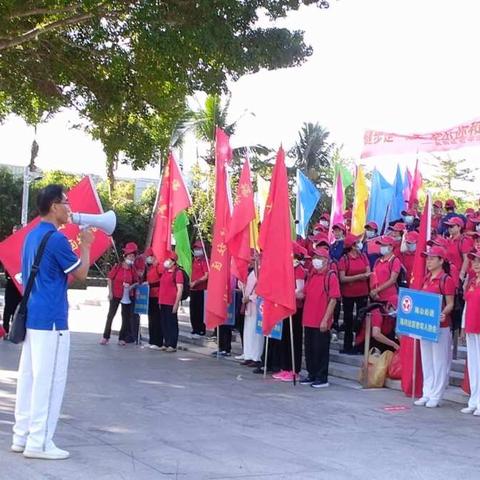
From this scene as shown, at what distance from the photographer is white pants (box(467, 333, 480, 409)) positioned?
865cm

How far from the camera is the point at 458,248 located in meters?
11.7

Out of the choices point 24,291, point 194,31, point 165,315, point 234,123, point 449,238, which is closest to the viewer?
point 24,291

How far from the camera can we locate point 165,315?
13969 millimetres

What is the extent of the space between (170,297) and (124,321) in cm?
181

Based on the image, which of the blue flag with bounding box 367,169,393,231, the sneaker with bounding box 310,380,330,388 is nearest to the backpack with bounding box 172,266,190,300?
the sneaker with bounding box 310,380,330,388

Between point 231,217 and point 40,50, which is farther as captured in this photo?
point 40,50

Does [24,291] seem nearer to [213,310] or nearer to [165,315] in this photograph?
[213,310]

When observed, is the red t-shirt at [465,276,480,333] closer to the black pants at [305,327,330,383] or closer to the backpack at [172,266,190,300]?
the black pants at [305,327,330,383]

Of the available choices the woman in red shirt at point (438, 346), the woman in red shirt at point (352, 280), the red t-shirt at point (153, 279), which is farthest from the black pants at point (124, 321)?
the woman in red shirt at point (438, 346)

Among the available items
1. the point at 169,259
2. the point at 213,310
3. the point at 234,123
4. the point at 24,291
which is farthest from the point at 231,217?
the point at 234,123

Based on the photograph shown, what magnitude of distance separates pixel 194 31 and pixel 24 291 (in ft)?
21.8

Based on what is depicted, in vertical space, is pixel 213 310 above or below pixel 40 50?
below

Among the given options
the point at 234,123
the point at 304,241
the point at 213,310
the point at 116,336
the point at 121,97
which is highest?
the point at 234,123

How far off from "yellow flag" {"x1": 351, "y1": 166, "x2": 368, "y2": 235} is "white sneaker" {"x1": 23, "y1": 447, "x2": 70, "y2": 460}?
11.7 m
